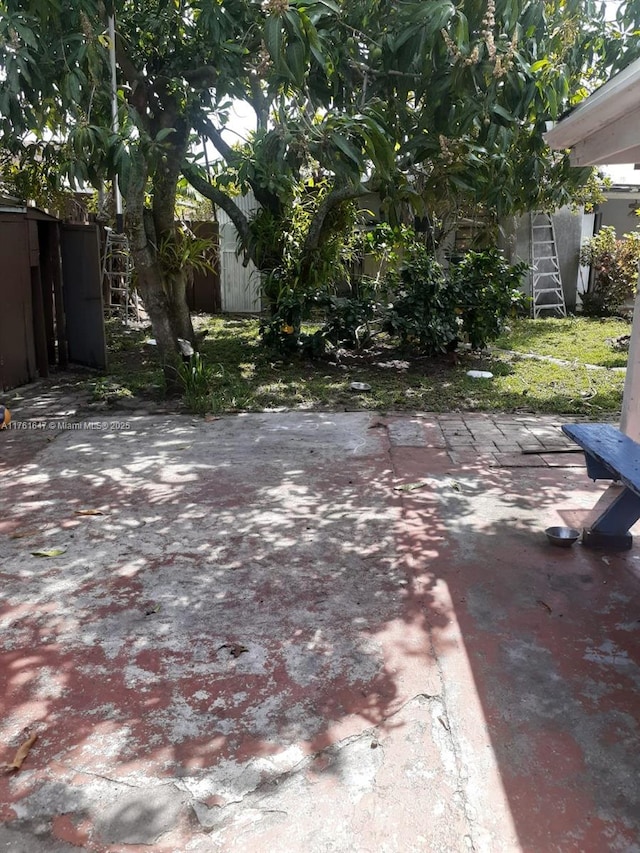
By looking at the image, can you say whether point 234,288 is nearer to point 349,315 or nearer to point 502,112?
point 349,315

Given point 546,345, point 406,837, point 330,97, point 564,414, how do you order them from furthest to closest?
point 546,345 → point 564,414 → point 330,97 → point 406,837

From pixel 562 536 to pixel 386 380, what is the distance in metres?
4.96

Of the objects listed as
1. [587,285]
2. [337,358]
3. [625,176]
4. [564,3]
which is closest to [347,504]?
[564,3]

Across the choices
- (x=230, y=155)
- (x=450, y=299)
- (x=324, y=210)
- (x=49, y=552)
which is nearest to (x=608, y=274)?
(x=450, y=299)

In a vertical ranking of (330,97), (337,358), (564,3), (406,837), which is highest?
(564,3)

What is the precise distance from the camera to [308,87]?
654 centimetres

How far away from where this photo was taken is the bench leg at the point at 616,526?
4.32 metres

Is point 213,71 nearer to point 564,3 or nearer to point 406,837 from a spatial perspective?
point 564,3

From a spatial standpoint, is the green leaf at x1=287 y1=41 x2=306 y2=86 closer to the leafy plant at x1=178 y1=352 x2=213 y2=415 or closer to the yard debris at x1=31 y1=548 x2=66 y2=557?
the yard debris at x1=31 y1=548 x2=66 y2=557

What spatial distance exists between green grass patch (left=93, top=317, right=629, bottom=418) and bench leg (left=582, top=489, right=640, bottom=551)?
3294mm

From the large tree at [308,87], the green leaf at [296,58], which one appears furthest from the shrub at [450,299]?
the green leaf at [296,58]

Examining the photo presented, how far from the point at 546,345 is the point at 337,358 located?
12.2ft

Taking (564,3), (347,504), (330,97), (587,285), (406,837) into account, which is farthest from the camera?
(587,285)

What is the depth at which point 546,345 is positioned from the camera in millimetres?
11781
